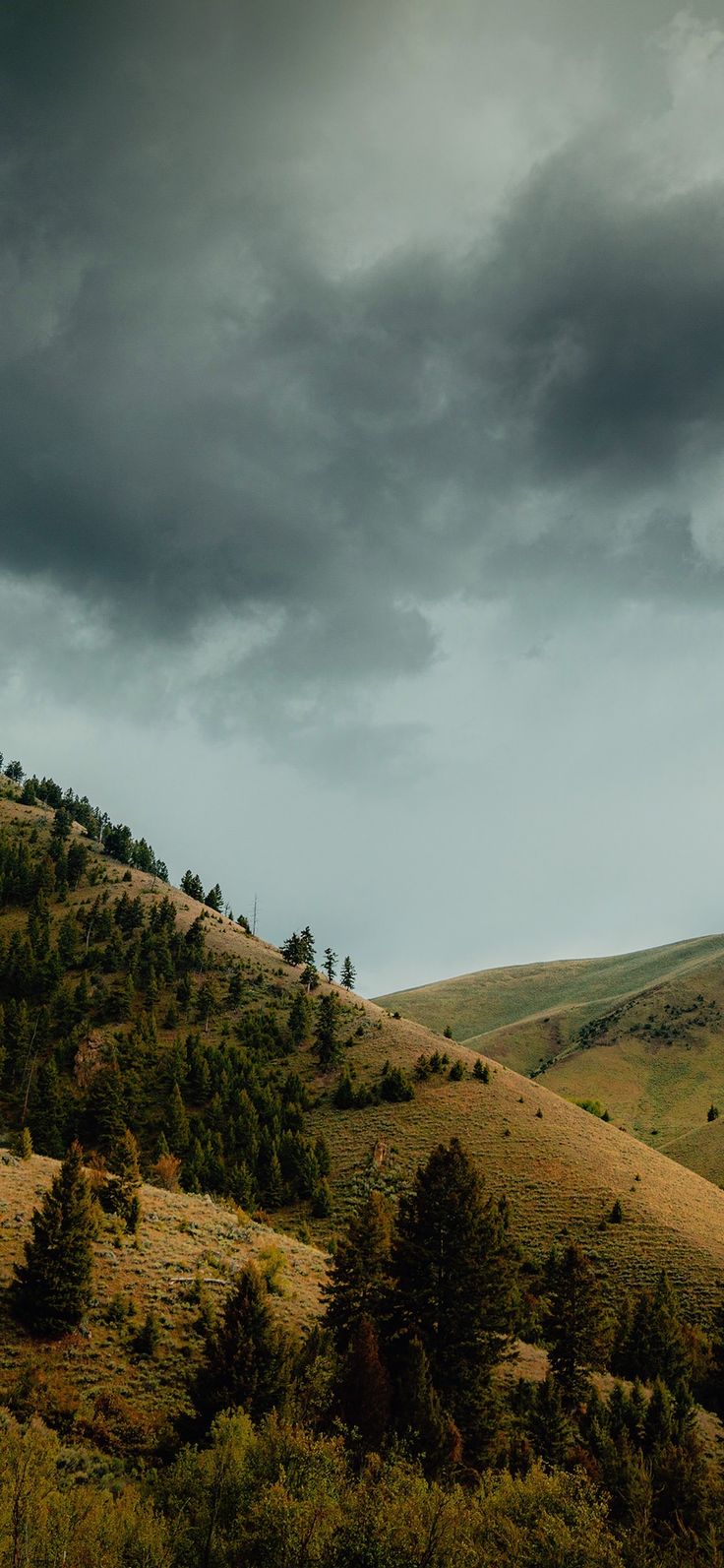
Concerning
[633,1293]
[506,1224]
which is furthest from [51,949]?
[633,1293]

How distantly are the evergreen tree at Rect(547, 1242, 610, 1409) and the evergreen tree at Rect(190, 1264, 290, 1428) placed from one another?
Answer: 68.6ft

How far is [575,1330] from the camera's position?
3975cm

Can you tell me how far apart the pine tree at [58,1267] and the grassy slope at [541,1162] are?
146ft

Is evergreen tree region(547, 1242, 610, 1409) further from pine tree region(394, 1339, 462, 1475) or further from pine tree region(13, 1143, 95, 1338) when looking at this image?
pine tree region(13, 1143, 95, 1338)

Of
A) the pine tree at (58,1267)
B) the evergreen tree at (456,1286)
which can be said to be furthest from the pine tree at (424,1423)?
the pine tree at (58,1267)

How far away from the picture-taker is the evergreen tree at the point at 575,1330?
39.3m

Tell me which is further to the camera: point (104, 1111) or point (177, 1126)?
point (177, 1126)

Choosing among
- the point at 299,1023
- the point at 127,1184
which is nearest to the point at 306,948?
the point at 299,1023

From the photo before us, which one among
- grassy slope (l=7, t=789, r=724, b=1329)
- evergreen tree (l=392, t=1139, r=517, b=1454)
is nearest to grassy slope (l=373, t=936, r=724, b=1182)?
grassy slope (l=7, t=789, r=724, b=1329)

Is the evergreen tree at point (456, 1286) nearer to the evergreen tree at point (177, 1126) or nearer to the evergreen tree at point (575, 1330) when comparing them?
the evergreen tree at point (575, 1330)

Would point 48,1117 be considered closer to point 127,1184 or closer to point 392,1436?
point 127,1184

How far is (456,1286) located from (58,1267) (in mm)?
19205

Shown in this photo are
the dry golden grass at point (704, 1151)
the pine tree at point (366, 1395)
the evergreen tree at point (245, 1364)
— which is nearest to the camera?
the evergreen tree at point (245, 1364)

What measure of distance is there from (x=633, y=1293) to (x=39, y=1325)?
1925 inches
